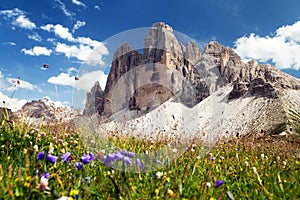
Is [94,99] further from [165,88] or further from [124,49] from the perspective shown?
[165,88]

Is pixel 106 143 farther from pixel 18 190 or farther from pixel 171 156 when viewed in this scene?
pixel 18 190

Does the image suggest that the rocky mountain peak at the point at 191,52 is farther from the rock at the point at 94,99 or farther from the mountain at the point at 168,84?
the rock at the point at 94,99

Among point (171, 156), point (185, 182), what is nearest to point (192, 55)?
point (171, 156)

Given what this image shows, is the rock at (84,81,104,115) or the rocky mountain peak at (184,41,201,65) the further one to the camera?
the rocky mountain peak at (184,41,201,65)

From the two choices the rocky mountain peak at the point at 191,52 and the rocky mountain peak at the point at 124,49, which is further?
the rocky mountain peak at the point at 191,52

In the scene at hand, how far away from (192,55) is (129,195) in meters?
4.11

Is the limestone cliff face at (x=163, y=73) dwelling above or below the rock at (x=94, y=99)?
above

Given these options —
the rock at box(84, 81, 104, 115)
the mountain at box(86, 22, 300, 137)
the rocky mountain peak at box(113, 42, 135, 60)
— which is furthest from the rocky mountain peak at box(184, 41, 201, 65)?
the rock at box(84, 81, 104, 115)

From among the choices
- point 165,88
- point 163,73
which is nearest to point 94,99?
point 163,73

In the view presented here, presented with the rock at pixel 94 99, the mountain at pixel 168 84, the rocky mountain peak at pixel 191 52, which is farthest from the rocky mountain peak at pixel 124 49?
the rocky mountain peak at pixel 191 52

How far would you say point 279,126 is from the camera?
112ft

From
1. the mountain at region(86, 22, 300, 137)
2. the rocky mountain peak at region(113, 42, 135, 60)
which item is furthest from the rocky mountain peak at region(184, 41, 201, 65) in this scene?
the rocky mountain peak at region(113, 42, 135, 60)

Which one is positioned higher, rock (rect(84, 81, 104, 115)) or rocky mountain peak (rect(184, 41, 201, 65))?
rocky mountain peak (rect(184, 41, 201, 65))

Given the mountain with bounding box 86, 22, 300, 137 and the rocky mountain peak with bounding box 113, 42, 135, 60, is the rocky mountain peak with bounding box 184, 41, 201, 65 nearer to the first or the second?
the mountain with bounding box 86, 22, 300, 137
